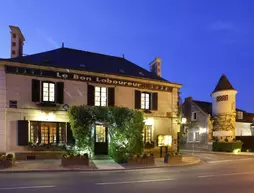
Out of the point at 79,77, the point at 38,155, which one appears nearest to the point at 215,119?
the point at 79,77

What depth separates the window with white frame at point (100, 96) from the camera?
19594 millimetres

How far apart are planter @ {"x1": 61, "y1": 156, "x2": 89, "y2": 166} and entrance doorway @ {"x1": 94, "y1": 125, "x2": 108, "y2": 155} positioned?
14.1 ft

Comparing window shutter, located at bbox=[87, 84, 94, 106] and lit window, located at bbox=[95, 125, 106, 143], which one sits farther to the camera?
lit window, located at bbox=[95, 125, 106, 143]

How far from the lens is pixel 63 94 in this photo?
18.2 metres

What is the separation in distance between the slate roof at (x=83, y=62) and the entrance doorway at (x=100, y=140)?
13.6ft

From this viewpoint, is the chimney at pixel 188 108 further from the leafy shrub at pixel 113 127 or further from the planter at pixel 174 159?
the leafy shrub at pixel 113 127

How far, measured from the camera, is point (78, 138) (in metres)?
16.0

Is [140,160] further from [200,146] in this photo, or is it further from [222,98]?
[200,146]

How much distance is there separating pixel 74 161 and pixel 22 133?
455 cm

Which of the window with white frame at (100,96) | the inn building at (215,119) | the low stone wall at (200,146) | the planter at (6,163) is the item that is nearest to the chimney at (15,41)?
the window with white frame at (100,96)

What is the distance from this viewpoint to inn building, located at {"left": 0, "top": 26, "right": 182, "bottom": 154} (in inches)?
666

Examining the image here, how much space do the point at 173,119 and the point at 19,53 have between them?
1304 cm

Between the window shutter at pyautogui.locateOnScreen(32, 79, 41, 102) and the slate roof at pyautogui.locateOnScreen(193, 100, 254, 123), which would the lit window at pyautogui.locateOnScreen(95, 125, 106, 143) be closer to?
the window shutter at pyautogui.locateOnScreen(32, 79, 41, 102)

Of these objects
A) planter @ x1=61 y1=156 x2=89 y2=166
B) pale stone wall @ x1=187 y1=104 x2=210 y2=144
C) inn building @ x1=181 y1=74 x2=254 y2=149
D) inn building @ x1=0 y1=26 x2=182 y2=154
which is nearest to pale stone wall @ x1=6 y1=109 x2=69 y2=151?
inn building @ x1=0 y1=26 x2=182 y2=154
